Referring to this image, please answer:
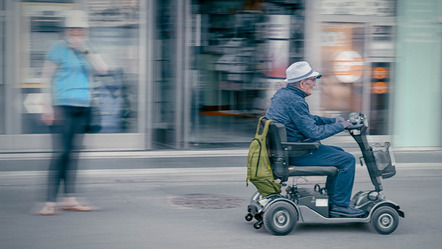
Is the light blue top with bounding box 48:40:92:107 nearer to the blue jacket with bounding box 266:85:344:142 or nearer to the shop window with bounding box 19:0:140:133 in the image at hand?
the blue jacket with bounding box 266:85:344:142

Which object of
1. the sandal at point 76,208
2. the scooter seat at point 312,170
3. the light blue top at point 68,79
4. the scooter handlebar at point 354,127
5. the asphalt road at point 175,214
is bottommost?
the asphalt road at point 175,214

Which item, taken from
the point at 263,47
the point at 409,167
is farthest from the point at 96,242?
the point at 263,47

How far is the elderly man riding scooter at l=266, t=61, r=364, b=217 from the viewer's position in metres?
5.82

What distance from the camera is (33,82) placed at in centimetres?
992

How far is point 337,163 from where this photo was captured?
587 centimetres

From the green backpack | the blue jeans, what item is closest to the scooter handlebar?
the blue jeans

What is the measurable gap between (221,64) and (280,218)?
219 inches

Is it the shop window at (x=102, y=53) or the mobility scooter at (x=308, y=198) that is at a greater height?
the shop window at (x=102, y=53)

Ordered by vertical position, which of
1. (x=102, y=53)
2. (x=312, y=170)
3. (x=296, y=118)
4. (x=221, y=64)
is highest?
(x=102, y=53)

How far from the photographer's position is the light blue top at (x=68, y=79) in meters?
6.35

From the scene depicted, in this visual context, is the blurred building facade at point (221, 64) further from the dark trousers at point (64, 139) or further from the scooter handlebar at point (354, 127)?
the scooter handlebar at point (354, 127)

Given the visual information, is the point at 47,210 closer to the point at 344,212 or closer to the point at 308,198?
the point at 308,198

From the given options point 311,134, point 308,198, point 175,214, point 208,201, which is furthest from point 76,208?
point 311,134

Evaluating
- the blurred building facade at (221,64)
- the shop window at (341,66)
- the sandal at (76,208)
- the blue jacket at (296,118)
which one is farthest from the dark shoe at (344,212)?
the shop window at (341,66)
